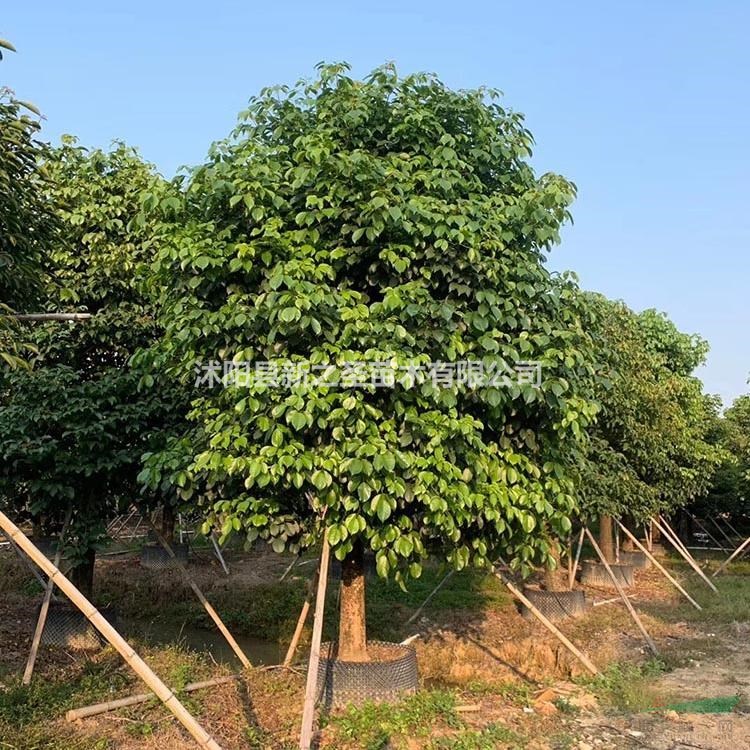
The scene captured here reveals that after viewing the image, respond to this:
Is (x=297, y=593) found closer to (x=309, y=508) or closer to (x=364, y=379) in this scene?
(x=309, y=508)

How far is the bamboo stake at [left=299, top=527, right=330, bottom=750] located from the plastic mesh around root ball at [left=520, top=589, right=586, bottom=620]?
24.1 ft

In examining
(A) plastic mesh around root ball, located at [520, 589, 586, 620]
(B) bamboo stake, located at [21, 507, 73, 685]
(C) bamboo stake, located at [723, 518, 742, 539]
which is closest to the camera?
(B) bamboo stake, located at [21, 507, 73, 685]

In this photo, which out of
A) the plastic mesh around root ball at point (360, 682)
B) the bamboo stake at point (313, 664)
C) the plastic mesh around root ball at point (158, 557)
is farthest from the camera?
the plastic mesh around root ball at point (158, 557)

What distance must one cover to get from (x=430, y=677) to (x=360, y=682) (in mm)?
2626

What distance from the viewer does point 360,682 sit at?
21.7 ft

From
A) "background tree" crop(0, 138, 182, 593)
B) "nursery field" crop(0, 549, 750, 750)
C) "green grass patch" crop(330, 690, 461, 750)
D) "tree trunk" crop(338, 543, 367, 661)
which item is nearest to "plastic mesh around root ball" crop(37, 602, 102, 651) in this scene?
"nursery field" crop(0, 549, 750, 750)

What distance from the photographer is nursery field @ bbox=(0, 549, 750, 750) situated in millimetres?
6051

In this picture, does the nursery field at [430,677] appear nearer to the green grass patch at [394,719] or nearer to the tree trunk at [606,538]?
the green grass patch at [394,719]

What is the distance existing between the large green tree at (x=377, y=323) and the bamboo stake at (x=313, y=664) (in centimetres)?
31

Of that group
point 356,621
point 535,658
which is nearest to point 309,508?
point 356,621

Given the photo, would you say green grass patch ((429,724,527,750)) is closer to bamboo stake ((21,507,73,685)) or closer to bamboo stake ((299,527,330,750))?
bamboo stake ((299,527,330,750))

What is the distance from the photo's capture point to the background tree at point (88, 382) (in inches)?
320

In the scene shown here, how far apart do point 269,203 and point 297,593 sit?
10.1 metres

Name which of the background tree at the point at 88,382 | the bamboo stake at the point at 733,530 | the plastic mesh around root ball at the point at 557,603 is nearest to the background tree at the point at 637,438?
the plastic mesh around root ball at the point at 557,603
